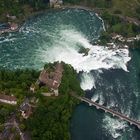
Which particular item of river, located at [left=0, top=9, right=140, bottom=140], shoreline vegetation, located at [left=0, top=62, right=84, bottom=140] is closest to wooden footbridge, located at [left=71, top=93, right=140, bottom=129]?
river, located at [left=0, top=9, right=140, bottom=140]

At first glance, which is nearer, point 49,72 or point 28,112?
point 28,112

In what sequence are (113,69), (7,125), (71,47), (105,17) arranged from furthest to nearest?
(105,17), (71,47), (113,69), (7,125)

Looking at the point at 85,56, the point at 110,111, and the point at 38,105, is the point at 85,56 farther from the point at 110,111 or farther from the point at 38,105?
the point at 38,105

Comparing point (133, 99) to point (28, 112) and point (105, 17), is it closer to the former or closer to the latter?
point (28, 112)

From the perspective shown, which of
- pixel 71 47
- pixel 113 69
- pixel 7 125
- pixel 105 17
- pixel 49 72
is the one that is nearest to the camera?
pixel 7 125

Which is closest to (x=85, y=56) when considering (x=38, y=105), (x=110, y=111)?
(x=110, y=111)

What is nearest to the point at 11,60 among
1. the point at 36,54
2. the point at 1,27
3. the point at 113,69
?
the point at 36,54

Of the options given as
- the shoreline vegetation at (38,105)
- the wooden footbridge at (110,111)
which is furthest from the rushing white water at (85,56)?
the wooden footbridge at (110,111)
